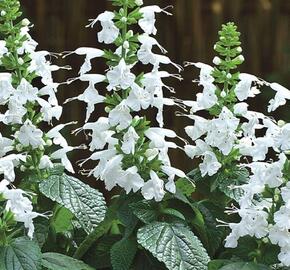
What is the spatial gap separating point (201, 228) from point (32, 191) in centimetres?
24

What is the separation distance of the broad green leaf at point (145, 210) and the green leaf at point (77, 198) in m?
0.07

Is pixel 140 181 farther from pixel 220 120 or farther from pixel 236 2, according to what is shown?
pixel 236 2

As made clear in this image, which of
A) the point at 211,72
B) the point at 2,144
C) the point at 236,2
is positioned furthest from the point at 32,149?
the point at 236,2

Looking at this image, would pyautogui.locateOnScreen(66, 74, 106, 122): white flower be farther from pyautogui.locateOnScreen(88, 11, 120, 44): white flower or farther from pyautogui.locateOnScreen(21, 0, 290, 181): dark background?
pyautogui.locateOnScreen(21, 0, 290, 181): dark background

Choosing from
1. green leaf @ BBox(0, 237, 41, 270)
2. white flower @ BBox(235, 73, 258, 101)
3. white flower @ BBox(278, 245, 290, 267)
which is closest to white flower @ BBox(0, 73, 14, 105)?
green leaf @ BBox(0, 237, 41, 270)

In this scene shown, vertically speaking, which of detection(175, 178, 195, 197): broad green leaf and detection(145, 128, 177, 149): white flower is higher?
detection(145, 128, 177, 149): white flower

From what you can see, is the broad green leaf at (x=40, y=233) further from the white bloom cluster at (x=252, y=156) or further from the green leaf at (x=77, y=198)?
the white bloom cluster at (x=252, y=156)

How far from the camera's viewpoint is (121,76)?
1.31m

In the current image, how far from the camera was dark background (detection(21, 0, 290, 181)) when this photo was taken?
305 cm

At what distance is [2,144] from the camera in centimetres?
141

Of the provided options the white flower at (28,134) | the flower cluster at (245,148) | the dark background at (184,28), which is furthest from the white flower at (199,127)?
the dark background at (184,28)

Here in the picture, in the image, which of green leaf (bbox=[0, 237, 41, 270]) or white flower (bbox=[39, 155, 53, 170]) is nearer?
green leaf (bbox=[0, 237, 41, 270])

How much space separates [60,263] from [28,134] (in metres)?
0.19

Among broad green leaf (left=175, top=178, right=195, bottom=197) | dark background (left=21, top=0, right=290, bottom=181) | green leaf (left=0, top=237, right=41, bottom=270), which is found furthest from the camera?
dark background (left=21, top=0, right=290, bottom=181)
